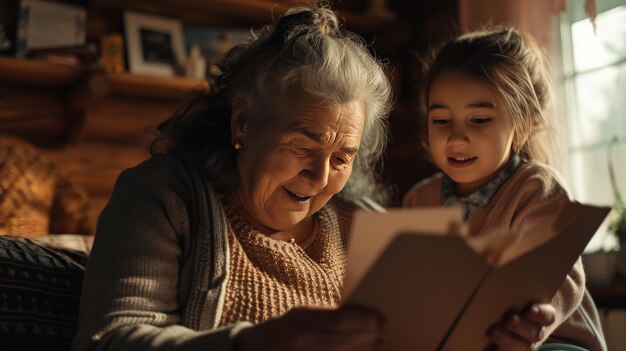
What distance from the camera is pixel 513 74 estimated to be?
1.70m

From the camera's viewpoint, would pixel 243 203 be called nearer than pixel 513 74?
Yes

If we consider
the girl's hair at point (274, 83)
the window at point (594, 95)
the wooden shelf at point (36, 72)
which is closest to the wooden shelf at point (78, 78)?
the wooden shelf at point (36, 72)

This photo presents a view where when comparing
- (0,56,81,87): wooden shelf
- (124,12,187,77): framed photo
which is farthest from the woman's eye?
(124,12,187,77): framed photo

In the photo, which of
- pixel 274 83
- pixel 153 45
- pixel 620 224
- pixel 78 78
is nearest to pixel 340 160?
pixel 274 83

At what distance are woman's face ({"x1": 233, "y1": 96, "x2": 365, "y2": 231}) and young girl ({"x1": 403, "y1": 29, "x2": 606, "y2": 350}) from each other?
341 millimetres

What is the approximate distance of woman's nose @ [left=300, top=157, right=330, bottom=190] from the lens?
4.50 ft

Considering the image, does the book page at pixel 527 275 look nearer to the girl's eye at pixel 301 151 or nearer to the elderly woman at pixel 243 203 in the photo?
the elderly woman at pixel 243 203

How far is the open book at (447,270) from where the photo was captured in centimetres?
79

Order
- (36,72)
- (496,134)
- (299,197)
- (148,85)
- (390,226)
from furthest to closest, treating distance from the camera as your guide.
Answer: (148,85) < (36,72) < (496,134) < (299,197) < (390,226)

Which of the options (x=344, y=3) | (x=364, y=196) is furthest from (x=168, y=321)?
(x=344, y=3)

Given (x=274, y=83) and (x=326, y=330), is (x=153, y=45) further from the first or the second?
(x=326, y=330)

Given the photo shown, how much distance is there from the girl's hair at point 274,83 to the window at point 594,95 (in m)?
1.14

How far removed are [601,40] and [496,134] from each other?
1.08 meters

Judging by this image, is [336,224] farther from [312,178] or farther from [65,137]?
[65,137]
